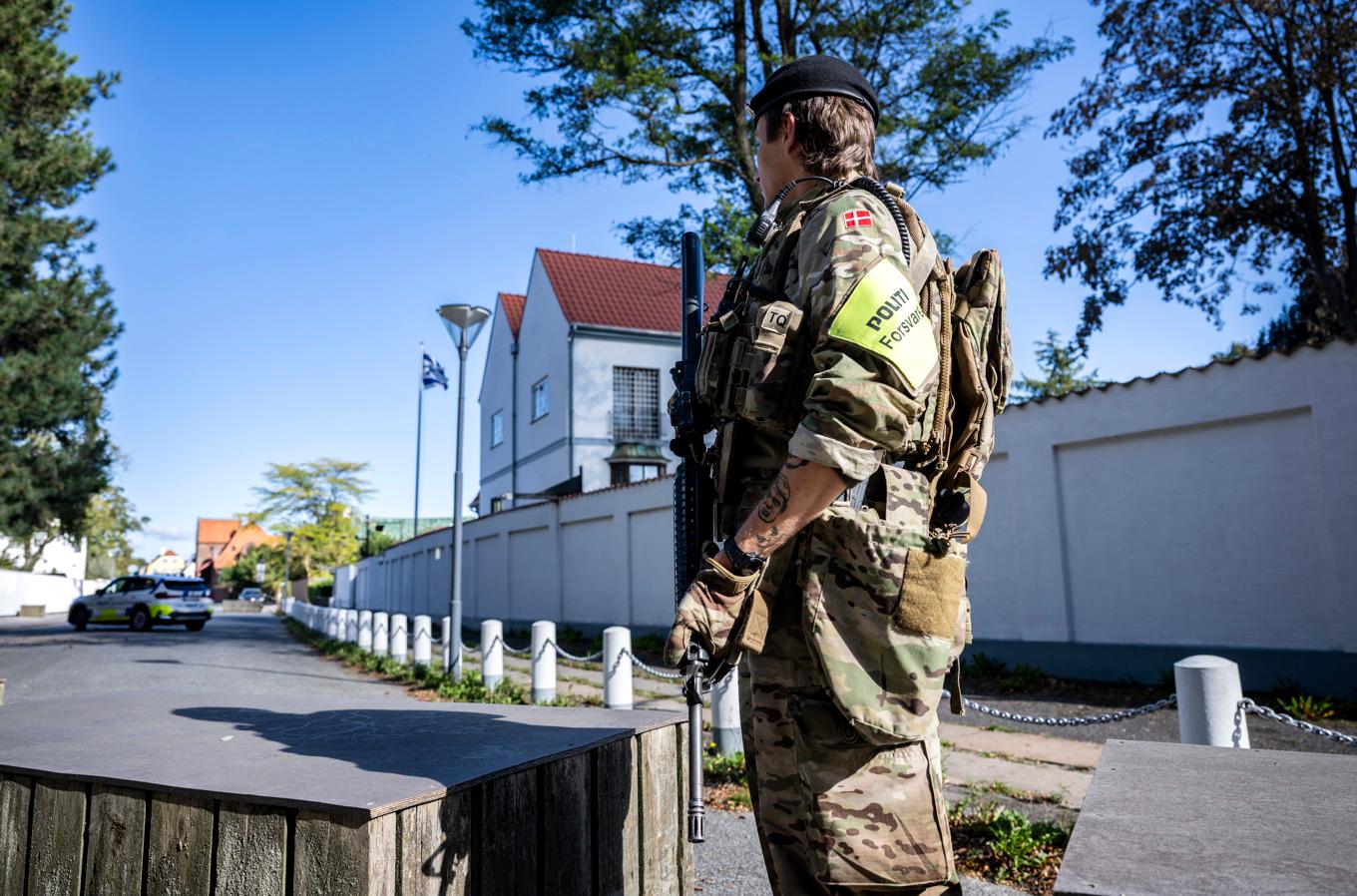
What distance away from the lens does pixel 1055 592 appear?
380 inches

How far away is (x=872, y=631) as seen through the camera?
1628 millimetres

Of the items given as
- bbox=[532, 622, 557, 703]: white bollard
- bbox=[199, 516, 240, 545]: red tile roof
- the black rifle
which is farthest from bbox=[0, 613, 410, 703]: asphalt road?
bbox=[199, 516, 240, 545]: red tile roof

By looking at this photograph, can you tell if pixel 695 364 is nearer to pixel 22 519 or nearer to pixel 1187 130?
pixel 1187 130

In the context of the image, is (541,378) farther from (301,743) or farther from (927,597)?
(927,597)

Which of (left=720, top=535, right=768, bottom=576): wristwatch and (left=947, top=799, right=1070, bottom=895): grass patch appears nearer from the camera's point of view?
(left=720, top=535, right=768, bottom=576): wristwatch

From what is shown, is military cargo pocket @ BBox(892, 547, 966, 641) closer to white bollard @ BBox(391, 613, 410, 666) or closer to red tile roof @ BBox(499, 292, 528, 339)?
white bollard @ BBox(391, 613, 410, 666)

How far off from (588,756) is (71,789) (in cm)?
126

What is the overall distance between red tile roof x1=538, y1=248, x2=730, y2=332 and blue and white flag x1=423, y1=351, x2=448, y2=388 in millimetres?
3896

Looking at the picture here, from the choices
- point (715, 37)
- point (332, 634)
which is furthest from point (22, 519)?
point (715, 37)

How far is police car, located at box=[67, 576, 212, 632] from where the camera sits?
88.7ft

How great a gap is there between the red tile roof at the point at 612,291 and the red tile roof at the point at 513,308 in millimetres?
2971

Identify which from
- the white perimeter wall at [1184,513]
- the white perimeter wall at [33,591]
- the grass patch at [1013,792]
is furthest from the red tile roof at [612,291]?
the white perimeter wall at [33,591]

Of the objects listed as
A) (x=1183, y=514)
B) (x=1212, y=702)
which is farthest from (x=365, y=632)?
(x=1212, y=702)

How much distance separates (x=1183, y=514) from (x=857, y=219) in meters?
8.62
